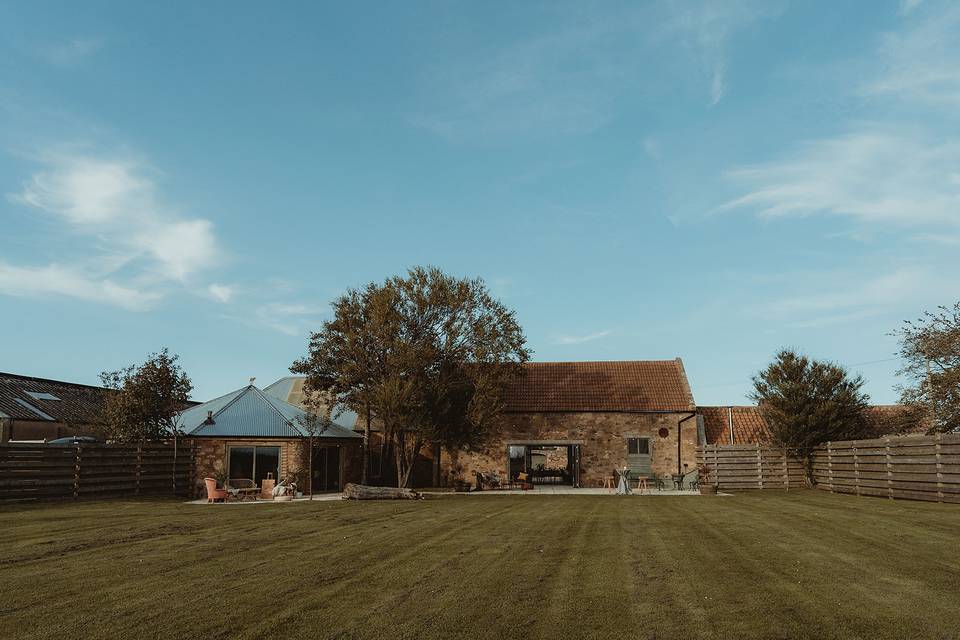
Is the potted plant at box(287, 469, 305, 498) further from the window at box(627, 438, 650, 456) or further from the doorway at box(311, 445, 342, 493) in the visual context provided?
the window at box(627, 438, 650, 456)

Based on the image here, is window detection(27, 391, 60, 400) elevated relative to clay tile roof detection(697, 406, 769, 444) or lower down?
elevated

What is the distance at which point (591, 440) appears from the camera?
33.9 metres

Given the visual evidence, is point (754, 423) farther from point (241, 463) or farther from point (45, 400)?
point (45, 400)

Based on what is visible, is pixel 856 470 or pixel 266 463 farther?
pixel 266 463

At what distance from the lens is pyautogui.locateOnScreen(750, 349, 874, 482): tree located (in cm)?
2883

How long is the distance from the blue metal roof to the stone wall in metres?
5.60

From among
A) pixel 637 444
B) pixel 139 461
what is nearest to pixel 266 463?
pixel 139 461

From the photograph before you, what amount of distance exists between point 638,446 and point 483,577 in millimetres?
25509

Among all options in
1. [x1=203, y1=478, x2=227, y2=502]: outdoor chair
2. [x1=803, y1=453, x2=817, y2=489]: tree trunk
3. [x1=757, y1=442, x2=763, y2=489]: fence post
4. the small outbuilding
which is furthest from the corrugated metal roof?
[x1=803, y1=453, x2=817, y2=489]: tree trunk

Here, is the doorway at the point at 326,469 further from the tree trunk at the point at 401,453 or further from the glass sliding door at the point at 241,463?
the tree trunk at the point at 401,453

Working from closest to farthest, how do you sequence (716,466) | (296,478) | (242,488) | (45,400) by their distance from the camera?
(242,488)
(296,478)
(716,466)
(45,400)

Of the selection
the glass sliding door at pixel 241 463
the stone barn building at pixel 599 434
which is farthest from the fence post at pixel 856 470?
the glass sliding door at pixel 241 463

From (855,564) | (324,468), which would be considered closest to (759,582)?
(855,564)

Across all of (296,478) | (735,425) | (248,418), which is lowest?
(296,478)
